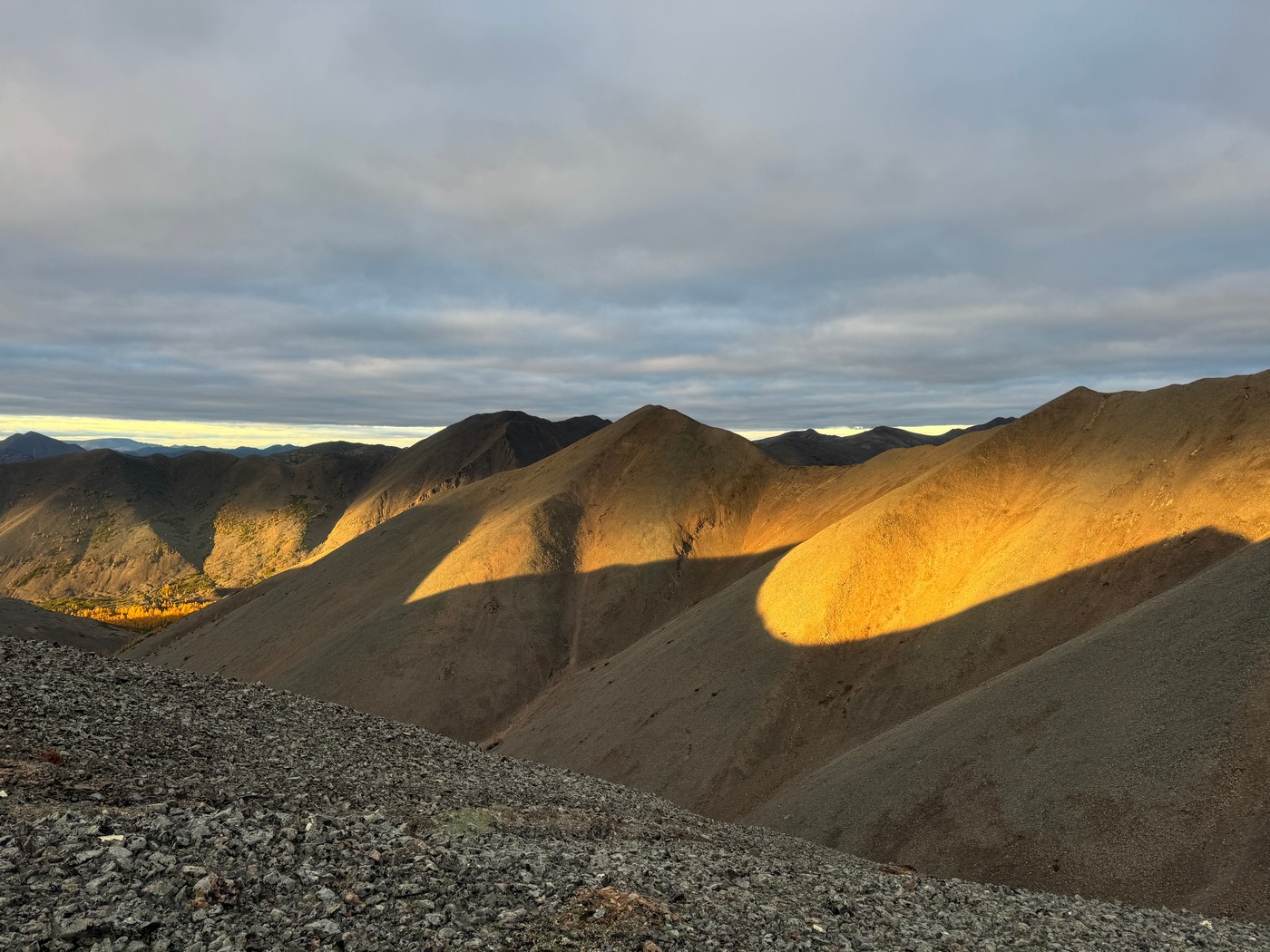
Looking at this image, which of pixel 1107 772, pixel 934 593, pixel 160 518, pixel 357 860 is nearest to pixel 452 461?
pixel 160 518

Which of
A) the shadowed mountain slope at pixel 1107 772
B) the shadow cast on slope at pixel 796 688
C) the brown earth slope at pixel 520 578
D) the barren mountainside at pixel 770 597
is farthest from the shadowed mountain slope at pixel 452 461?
the shadowed mountain slope at pixel 1107 772

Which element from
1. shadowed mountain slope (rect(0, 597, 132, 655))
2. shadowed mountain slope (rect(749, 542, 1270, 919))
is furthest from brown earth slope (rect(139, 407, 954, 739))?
shadowed mountain slope (rect(749, 542, 1270, 919))

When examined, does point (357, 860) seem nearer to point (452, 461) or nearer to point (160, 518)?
point (452, 461)

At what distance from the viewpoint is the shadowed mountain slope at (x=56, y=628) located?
83938mm

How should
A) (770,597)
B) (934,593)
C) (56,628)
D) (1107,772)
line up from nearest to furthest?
(1107,772)
(934,593)
(770,597)
(56,628)

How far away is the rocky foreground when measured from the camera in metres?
8.45

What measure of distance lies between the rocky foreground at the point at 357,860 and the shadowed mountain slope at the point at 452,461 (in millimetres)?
136333

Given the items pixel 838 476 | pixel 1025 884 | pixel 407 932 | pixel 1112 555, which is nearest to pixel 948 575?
pixel 1112 555

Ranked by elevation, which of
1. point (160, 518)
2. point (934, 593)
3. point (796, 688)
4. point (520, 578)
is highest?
point (934, 593)

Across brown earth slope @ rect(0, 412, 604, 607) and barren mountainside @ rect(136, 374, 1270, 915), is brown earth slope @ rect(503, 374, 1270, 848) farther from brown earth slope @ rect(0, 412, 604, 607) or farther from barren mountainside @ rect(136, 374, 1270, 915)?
brown earth slope @ rect(0, 412, 604, 607)

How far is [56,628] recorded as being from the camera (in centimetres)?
8956

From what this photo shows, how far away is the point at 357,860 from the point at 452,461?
161 meters

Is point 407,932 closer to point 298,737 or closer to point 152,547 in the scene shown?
point 298,737

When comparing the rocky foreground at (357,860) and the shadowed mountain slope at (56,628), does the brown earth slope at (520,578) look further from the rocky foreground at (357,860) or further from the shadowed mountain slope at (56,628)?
the rocky foreground at (357,860)
